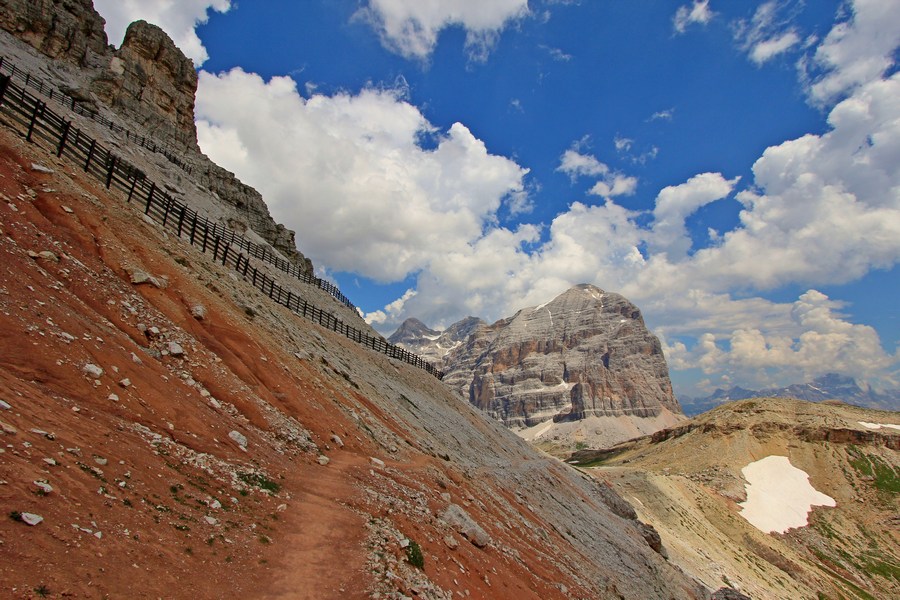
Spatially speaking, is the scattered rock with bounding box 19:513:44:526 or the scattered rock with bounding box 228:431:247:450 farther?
the scattered rock with bounding box 228:431:247:450

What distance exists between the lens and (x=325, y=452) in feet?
59.0

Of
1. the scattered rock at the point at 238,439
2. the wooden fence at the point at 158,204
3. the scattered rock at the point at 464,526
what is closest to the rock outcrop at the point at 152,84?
the wooden fence at the point at 158,204

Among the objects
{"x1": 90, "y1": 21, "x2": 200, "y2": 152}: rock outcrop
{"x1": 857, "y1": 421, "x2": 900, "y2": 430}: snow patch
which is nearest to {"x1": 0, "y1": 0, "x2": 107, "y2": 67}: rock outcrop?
{"x1": 90, "y1": 21, "x2": 200, "y2": 152}: rock outcrop

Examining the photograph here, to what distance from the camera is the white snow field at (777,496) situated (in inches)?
3211

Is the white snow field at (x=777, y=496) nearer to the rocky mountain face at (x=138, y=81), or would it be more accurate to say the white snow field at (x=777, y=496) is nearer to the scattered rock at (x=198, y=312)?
the rocky mountain face at (x=138, y=81)

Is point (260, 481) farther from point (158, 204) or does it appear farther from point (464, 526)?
point (158, 204)

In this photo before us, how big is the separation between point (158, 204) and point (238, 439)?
95.2ft

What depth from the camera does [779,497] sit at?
90.2m

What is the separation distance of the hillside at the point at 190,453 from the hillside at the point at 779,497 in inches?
1505

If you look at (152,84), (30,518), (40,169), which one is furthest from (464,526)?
(152,84)

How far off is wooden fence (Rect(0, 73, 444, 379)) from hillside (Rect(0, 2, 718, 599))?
1178 millimetres

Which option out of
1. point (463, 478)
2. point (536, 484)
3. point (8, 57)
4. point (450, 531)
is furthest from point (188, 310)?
point (8, 57)

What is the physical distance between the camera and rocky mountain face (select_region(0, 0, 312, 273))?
57719mm

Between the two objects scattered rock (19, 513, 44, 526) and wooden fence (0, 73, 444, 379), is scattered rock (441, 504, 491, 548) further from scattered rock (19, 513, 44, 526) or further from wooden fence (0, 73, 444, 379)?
wooden fence (0, 73, 444, 379)
